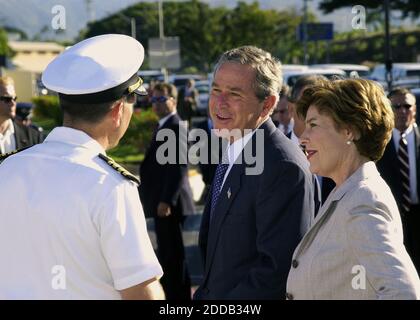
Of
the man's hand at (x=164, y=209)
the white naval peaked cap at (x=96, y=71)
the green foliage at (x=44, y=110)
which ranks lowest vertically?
the green foliage at (x=44, y=110)

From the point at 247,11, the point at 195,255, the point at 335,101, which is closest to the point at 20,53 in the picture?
the point at 247,11

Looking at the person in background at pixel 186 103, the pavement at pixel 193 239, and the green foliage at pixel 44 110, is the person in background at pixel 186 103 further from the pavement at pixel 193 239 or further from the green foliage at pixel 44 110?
the pavement at pixel 193 239

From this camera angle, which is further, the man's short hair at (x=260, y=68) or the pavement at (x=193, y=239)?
the pavement at (x=193, y=239)

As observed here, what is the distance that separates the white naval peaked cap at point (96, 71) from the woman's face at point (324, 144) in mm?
799

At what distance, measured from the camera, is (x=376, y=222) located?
2562 mm

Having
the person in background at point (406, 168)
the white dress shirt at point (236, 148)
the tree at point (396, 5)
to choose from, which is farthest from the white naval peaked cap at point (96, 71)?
the tree at point (396, 5)

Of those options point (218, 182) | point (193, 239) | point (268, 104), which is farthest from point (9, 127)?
point (268, 104)

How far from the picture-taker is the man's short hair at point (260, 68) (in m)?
3.51

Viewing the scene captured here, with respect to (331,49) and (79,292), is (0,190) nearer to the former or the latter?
(79,292)

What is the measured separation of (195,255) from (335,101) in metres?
5.89

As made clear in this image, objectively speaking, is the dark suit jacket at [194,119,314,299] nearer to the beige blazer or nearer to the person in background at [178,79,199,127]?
the beige blazer

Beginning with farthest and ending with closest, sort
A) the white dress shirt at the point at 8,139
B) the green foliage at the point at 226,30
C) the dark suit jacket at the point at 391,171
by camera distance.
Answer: the green foliage at the point at 226,30 → the white dress shirt at the point at 8,139 → the dark suit jacket at the point at 391,171

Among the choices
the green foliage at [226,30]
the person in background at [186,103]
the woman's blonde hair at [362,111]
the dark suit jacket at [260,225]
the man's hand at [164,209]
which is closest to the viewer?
the woman's blonde hair at [362,111]

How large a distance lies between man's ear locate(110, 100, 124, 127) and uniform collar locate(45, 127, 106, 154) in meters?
0.09
